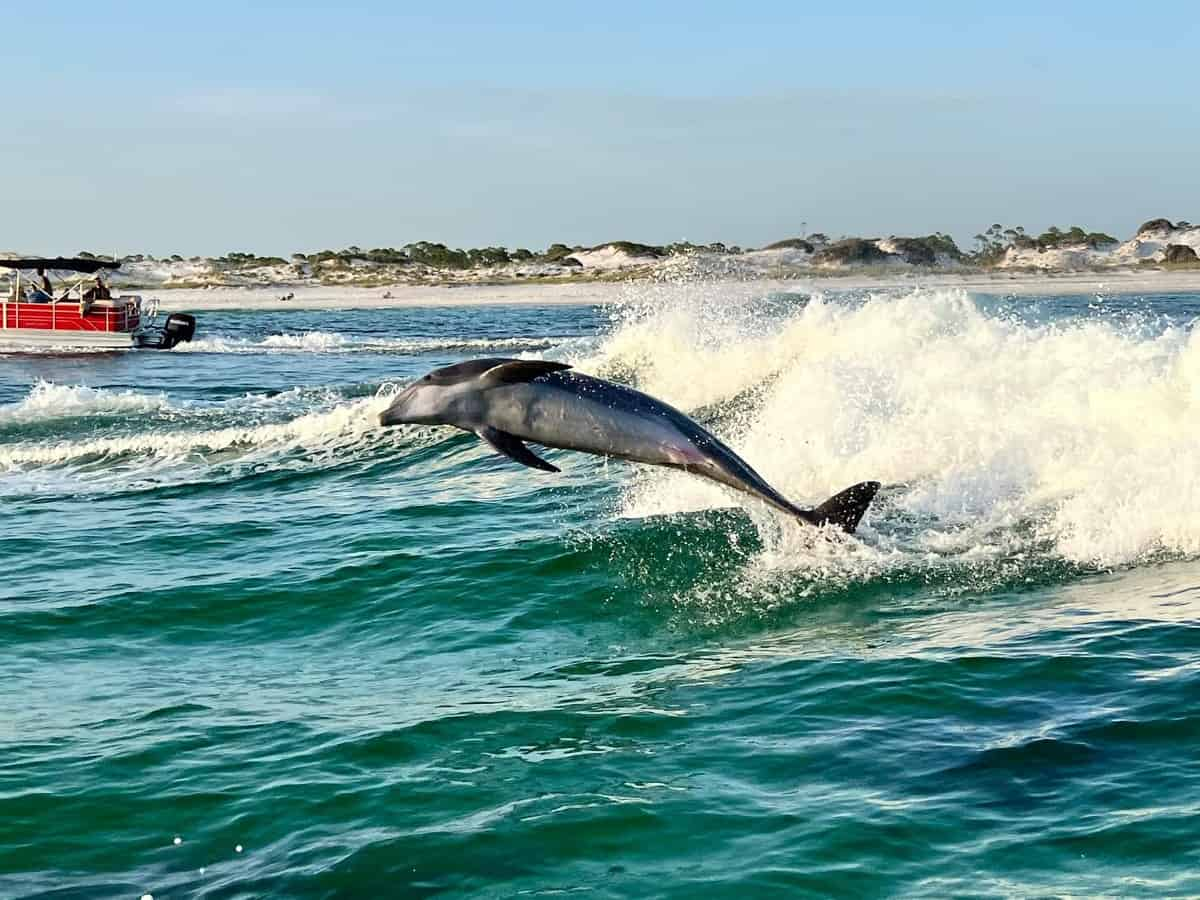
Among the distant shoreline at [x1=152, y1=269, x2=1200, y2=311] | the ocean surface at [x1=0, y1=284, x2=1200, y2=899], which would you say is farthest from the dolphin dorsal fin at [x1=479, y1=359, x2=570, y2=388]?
the distant shoreline at [x1=152, y1=269, x2=1200, y2=311]

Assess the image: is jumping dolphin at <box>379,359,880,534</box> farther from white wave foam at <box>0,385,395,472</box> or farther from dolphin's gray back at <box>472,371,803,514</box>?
white wave foam at <box>0,385,395,472</box>

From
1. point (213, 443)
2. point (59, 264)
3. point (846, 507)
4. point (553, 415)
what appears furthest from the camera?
point (59, 264)

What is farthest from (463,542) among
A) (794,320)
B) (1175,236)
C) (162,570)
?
(1175,236)

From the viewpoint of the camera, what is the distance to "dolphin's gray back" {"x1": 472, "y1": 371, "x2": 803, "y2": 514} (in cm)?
841

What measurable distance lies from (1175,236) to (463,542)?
92.4m

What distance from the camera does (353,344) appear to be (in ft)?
158

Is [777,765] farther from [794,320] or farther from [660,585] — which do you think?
[794,320]

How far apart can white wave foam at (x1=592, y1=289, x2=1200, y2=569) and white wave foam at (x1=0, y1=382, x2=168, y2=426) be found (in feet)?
36.0

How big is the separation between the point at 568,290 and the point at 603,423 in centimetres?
7200

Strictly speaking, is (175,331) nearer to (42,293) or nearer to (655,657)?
(42,293)

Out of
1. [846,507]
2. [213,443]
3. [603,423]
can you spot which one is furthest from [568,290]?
[603,423]

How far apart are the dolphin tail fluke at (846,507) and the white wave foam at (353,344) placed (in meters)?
32.5

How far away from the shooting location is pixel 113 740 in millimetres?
8406

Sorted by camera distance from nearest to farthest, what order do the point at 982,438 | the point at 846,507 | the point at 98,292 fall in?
the point at 846,507
the point at 982,438
the point at 98,292
